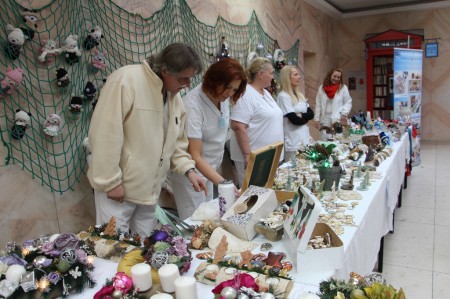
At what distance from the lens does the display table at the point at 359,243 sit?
1064 mm

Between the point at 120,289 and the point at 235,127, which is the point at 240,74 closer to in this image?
the point at 235,127

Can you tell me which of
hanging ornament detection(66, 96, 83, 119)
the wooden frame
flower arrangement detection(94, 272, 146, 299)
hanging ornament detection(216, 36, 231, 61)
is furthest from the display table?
hanging ornament detection(216, 36, 231, 61)

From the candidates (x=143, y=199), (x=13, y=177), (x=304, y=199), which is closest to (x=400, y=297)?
(x=304, y=199)

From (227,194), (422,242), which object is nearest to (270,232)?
(227,194)

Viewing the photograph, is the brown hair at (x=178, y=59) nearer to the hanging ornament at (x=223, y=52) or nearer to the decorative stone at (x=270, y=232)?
the decorative stone at (x=270, y=232)

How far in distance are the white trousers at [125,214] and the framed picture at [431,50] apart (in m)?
7.27

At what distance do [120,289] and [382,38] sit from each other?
7617 mm

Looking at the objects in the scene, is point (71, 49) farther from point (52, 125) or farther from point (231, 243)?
point (231, 243)

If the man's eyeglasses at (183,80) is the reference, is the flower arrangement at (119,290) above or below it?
below

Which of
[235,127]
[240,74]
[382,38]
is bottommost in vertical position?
[235,127]

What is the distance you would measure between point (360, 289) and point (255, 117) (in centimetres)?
196

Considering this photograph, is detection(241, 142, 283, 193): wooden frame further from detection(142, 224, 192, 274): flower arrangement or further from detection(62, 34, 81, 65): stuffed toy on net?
detection(62, 34, 81, 65): stuffed toy on net

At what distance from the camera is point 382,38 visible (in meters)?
7.26

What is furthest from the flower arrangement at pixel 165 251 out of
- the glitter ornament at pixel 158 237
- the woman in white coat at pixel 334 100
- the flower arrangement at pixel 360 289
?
the woman in white coat at pixel 334 100
